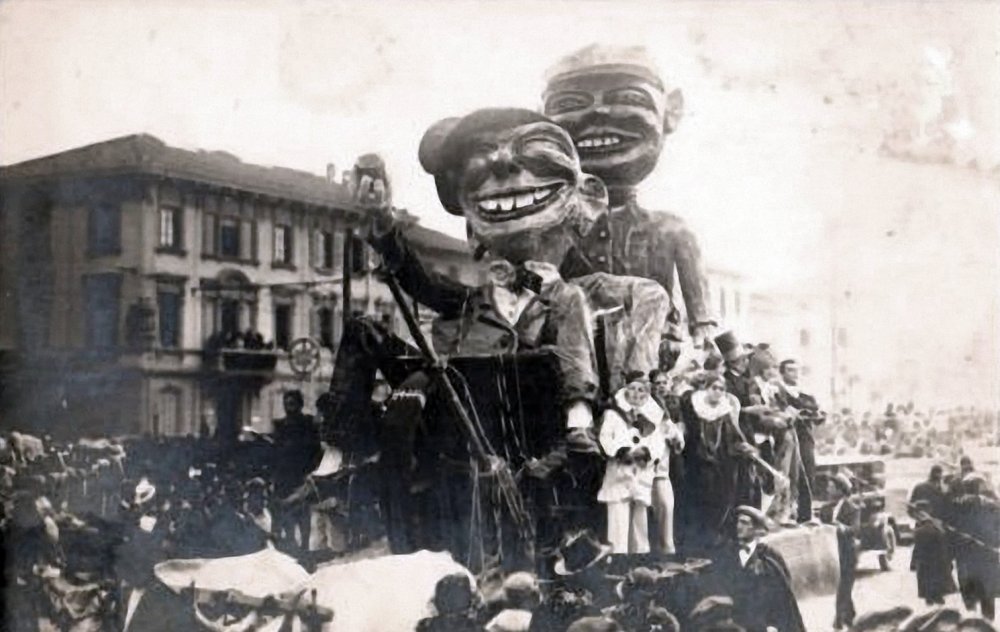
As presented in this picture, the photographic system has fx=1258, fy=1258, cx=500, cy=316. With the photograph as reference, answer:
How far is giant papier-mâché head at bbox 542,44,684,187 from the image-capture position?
7.49 metres

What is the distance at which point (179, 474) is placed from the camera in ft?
24.1

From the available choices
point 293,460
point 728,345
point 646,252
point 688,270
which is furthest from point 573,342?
point 293,460

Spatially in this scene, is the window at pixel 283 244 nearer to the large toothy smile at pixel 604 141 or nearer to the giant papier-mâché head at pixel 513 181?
the giant papier-mâché head at pixel 513 181

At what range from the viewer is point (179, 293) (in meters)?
7.42

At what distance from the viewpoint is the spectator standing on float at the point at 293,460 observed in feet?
24.1

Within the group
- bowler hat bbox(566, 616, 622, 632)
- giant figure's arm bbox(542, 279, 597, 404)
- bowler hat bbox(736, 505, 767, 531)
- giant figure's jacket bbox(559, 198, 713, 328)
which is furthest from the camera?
giant figure's jacket bbox(559, 198, 713, 328)

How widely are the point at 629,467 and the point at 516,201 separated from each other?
5.55 ft

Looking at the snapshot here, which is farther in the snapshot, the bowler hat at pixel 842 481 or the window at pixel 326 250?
the bowler hat at pixel 842 481

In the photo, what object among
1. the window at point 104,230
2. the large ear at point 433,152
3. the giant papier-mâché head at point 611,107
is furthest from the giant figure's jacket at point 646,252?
the window at point 104,230

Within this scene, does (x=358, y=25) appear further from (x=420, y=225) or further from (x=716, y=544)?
(x=716, y=544)

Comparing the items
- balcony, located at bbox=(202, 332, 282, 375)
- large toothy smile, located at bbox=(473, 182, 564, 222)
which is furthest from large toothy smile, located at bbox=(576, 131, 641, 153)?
balcony, located at bbox=(202, 332, 282, 375)

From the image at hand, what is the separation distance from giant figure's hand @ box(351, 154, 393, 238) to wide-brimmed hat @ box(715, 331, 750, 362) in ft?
6.86

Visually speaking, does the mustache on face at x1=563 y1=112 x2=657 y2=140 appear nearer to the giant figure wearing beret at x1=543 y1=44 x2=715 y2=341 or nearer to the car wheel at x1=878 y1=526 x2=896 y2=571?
the giant figure wearing beret at x1=543 y1=44 x2=715 y2=341

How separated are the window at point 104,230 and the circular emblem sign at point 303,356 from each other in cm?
119
